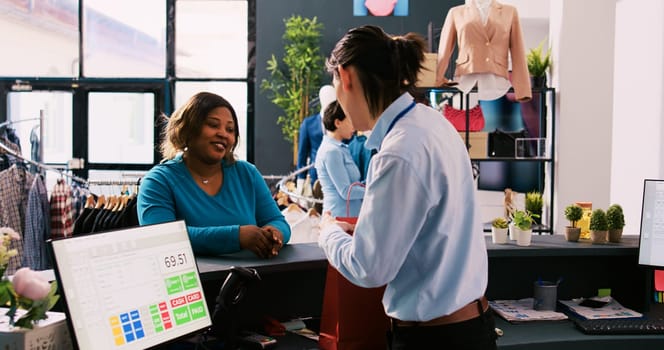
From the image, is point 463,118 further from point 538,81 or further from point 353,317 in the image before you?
point 353,317

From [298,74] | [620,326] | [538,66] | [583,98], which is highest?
[298,74]

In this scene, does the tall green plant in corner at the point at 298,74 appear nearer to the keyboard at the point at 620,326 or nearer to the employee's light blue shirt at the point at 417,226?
the keyboard at the point at 620,326

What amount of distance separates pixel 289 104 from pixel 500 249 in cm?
529

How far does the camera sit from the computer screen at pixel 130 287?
1.55 metres

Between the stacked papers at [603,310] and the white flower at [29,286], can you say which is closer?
the white flower at [29,286]

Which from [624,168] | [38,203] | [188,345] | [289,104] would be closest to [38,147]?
[38,203]

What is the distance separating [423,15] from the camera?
8.28 meters

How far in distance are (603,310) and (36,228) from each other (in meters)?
3.34

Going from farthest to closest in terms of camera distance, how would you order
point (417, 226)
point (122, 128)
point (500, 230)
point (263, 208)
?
point (122, 128) → point (500, 230) → point (263, 208) → point (417, 226)

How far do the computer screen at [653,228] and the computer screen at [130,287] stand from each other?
1.79 meters

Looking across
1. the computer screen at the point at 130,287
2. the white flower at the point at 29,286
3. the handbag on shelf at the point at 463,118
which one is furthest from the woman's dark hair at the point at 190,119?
the handbag on shelf at the point at 463,118

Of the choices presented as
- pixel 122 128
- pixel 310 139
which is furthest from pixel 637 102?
pixel 122 128

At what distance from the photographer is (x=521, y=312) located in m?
2.82

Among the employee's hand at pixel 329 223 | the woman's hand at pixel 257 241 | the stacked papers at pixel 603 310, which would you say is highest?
the employee's hand at pixel 329 223
